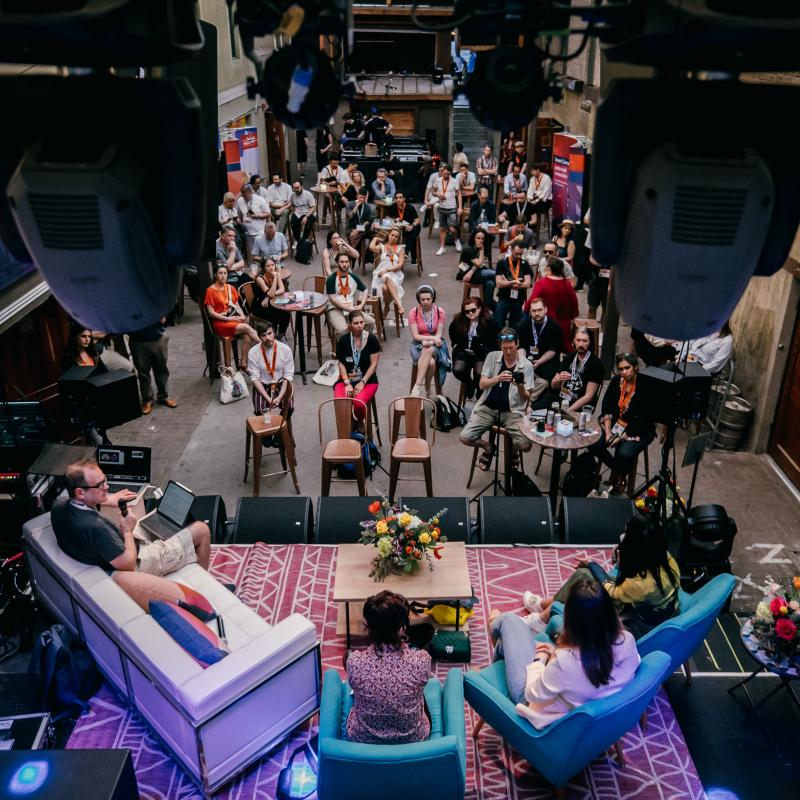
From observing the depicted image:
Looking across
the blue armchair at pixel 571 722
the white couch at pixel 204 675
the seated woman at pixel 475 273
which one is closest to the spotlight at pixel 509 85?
the blue armchair at pixel 571 722

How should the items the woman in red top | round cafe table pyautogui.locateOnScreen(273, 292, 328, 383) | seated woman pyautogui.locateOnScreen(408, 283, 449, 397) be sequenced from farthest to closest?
round cafe table pyautogui.locateOnScreen(273, 292, 328, 383) → the woman in red top → seated woman pyautogui.locateOnScreen(408, 283, 449, 397)

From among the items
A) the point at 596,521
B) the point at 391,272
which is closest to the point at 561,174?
the point at 391,272

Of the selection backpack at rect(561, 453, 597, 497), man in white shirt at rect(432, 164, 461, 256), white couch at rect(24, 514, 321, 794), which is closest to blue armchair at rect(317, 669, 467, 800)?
white couch at rect(24, 514, 321, 794)

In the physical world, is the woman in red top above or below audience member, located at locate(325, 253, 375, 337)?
above

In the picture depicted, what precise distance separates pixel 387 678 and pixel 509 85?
8.16 feet

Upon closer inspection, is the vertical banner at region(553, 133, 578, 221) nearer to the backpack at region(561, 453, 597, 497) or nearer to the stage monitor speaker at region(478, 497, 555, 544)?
the backpack at region(561, 453, 597, 497)

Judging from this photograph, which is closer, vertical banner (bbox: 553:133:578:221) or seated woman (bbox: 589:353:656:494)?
seated woman (bbox: 589:353:656:494)

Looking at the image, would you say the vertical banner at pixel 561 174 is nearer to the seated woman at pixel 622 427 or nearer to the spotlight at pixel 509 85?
the seated woman at pixel 622 427

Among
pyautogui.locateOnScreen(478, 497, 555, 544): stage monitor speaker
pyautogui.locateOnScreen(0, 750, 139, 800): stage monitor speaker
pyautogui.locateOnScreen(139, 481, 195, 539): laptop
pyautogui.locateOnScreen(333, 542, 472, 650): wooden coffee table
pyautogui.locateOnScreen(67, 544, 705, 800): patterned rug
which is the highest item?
pyautogui.locateOnScreen(0, 750, 139, 800): stage monitor speaker

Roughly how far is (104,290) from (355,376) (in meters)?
5.74

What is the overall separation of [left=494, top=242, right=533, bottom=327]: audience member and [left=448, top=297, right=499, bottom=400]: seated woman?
1415 mm

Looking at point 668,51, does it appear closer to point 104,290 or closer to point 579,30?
point 579,30

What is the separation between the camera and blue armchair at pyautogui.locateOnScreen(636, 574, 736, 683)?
13.0ft

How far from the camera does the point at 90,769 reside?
3.56 metres
